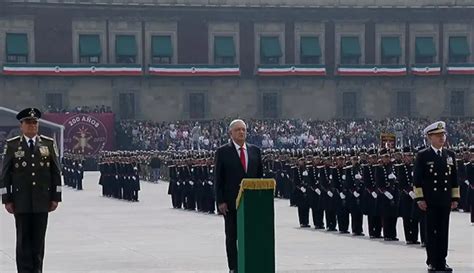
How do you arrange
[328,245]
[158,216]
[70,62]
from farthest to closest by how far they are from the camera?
[70,62]
[158,216]
[328,245]

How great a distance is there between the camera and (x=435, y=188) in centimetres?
1557

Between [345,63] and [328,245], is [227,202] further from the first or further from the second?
[345,63]

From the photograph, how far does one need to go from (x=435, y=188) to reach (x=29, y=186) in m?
4.62

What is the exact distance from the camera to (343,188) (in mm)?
23016

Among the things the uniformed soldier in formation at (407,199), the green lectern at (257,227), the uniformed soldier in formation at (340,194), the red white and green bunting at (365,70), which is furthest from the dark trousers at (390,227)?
the red white and green bunting at (365,70)

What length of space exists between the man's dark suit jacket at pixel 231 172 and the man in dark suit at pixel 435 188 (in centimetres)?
213

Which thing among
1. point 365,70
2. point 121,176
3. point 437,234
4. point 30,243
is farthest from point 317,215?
point 365,70

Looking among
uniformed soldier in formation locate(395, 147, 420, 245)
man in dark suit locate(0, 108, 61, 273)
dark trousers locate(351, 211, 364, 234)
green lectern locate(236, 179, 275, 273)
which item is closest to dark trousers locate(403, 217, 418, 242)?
uniformed soldier in formation locate(395, 147, 420, 245)

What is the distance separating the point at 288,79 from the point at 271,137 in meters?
8.43

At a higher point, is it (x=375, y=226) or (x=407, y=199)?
(x=407, y=199)

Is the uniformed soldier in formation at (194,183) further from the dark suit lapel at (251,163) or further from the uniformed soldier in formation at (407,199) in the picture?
the dark suit lapel at (251,163)

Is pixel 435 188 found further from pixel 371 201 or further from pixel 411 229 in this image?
pixel 371 201

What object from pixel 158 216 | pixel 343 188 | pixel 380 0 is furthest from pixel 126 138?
pixel 343 188

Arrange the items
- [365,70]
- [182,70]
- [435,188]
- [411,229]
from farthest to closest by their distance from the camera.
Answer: [365,70]
[182,70]
[411,229]
[435,188]
